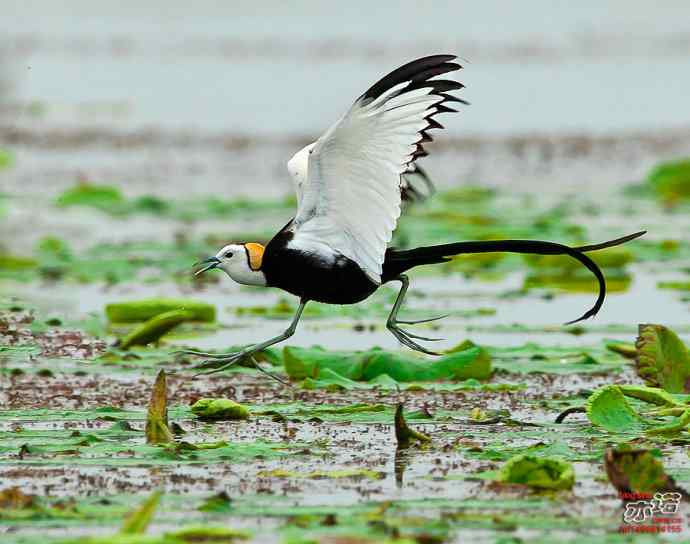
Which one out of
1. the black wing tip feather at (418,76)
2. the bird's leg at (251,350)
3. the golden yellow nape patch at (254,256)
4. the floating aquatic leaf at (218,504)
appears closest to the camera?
the floating aquatic leaf at (218,504)

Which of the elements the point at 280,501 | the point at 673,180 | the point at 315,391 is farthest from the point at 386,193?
the point at 673,180

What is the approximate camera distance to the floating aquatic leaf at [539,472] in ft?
17.3

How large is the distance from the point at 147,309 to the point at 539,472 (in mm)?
4122

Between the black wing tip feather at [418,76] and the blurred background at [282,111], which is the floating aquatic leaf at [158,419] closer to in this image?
the black wing tip feather at [418,76]

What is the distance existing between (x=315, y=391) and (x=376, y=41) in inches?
871

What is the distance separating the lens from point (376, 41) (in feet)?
95.3

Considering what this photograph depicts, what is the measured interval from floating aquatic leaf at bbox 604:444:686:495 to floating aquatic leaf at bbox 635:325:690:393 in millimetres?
1890

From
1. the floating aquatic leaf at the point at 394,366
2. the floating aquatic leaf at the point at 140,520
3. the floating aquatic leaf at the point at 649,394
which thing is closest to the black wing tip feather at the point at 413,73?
the floating aquatic leaf at the point at 649,394

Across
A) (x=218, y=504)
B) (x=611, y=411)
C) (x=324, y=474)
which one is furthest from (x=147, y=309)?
(x=218, y=504)

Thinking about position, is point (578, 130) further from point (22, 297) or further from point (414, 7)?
point (414, 7)

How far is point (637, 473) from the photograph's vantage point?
16.9ft

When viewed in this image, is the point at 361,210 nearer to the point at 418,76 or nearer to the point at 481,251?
the point at 481,251

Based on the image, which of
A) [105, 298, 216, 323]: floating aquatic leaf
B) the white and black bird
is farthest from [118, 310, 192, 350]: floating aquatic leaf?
Answer: the white and black bird

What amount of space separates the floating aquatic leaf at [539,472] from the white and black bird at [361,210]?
140 cm
